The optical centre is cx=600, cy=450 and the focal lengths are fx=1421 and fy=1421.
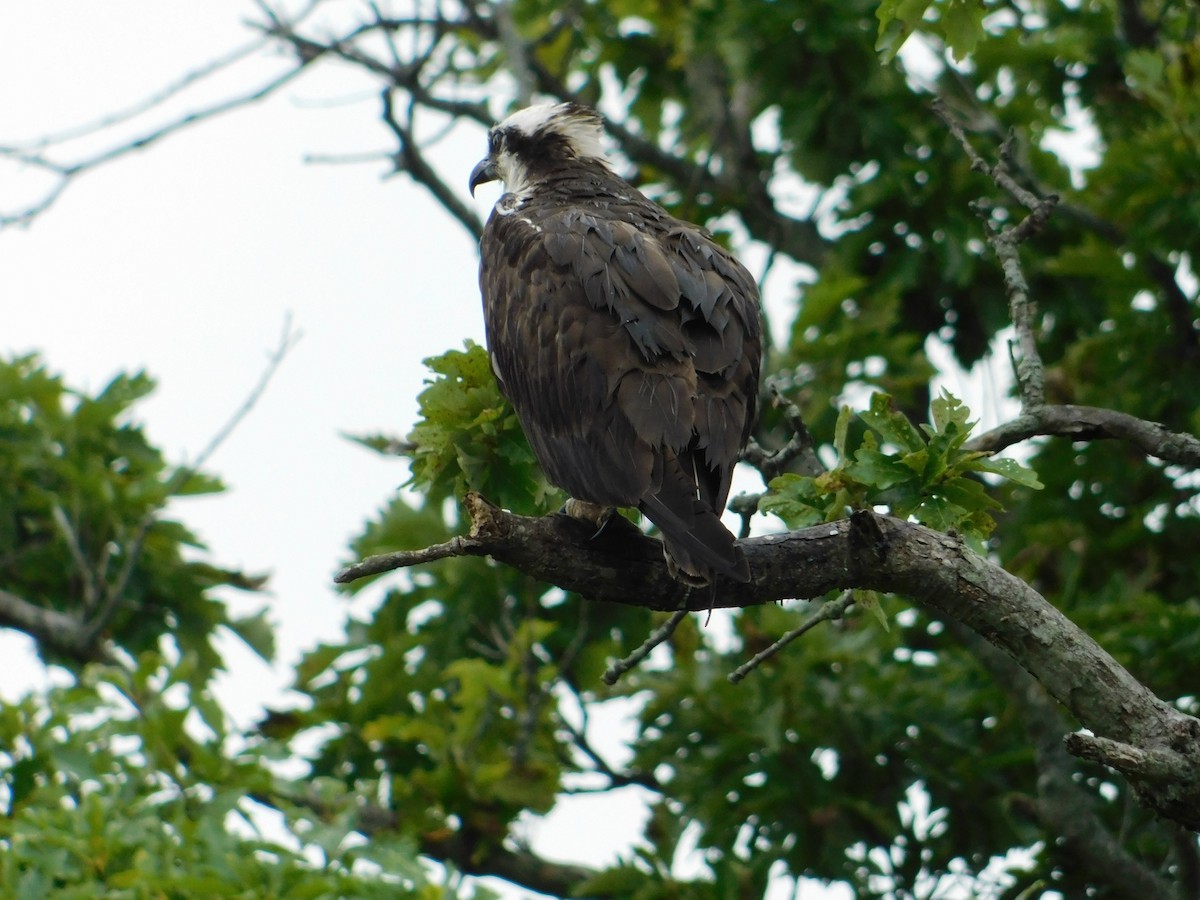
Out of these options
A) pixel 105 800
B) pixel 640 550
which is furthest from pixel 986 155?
pixel 105 800

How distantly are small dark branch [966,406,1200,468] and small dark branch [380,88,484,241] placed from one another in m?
4.71

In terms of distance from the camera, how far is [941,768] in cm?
666

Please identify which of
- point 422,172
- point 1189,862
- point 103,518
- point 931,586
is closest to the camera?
point 931,586

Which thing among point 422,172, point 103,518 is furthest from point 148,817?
point 422,172

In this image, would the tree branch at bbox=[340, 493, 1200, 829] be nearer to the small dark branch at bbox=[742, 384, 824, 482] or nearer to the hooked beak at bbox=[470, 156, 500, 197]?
the small dark branch at bbox=[742, 384, 824, 482]

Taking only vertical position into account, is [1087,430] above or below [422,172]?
below

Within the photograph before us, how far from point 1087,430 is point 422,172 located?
5.30 metres

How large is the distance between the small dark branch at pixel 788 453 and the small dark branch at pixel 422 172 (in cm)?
417

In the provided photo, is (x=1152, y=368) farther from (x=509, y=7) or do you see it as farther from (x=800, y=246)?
(x=509, y=7)

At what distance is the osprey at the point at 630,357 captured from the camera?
149 inches

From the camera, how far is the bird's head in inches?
230

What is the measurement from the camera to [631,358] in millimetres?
4086

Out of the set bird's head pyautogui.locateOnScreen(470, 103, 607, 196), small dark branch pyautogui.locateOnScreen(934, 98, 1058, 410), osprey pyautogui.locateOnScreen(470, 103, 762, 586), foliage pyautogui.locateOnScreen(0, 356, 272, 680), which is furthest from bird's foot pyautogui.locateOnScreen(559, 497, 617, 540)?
foliage pyautogui.locateOnScreen(0, 356, 272, 680)

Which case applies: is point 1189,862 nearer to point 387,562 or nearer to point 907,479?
point 907,479
